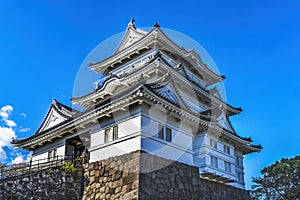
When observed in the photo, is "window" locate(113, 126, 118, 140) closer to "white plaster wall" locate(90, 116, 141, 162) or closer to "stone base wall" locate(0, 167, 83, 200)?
"white plaster wall" locate(90, 116, 141, 162)

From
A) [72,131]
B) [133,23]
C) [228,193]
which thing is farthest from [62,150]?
[133,23]

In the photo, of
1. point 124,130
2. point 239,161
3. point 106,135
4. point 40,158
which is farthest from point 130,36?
point 124,130

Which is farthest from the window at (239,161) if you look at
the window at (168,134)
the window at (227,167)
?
the window at (168,134)

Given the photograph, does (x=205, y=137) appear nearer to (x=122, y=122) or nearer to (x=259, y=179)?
(x=122, y=122)

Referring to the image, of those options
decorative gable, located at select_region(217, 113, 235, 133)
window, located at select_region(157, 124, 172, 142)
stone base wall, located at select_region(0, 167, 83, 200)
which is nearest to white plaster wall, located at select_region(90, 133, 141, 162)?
stone base wall, located at select_region(0, 167, 83, 200)

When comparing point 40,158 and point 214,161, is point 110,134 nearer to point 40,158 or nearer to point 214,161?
point 40,158

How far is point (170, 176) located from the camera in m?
14.0

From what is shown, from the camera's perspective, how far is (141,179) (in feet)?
41.3

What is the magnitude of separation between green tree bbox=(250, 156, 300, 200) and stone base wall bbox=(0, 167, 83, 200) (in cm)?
1995

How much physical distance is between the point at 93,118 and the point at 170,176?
466cm

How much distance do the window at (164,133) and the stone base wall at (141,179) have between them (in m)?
1.12

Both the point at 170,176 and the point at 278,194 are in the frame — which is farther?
the point at 278,194

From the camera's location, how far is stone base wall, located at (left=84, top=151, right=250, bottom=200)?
12734 mm

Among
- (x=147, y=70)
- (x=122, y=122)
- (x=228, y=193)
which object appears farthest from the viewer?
(x=147, y=70)
